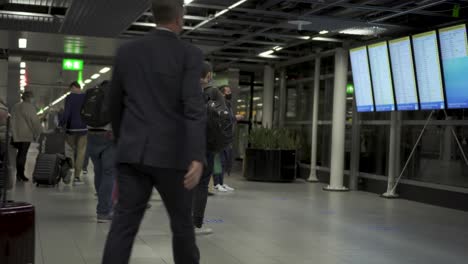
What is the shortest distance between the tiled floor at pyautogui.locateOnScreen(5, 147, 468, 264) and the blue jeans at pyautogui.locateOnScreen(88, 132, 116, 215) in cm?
24

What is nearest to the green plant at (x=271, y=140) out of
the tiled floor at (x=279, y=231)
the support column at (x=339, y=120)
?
the support column at (x=339, y=120)

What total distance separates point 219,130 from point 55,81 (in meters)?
13.3

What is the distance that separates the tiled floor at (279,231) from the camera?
4.69 meters

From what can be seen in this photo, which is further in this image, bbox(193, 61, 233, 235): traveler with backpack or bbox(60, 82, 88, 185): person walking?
bbox(60, 82, 88, 185): person walking

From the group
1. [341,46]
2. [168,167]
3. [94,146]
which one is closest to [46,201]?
[94,146]

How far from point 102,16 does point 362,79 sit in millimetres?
4538

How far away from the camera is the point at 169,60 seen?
2607mm

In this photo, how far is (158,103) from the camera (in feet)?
8.45

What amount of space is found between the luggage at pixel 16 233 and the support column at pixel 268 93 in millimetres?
12598

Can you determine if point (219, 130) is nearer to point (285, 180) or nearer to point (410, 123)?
point (410, 123)

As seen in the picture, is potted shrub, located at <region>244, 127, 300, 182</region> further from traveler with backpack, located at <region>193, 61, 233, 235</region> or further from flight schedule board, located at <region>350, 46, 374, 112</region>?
traveler with backpack, located at <region>193, 61, 233, 235</region>

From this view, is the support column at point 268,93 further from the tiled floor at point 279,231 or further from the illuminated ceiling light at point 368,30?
the tiled floor at point 279,231

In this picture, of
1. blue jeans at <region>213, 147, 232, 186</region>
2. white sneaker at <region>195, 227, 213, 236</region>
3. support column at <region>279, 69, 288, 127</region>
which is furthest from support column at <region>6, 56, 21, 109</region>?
white sneaker at <region>195, 227, 213, 236</region>

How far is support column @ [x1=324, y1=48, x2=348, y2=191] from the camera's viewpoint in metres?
11.3
